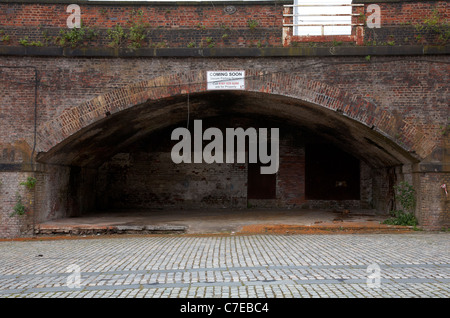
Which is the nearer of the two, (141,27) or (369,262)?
(369,262)

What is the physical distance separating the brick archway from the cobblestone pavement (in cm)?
281

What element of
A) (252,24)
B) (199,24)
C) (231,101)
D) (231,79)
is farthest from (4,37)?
(252,24)

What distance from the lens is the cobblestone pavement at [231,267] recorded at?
205 inches

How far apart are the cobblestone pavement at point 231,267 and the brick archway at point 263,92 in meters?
2.81

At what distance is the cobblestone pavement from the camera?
5215 mm

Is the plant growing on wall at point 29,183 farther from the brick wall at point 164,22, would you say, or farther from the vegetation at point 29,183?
the brick wall at point 164,22

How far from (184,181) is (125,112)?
20.6ft

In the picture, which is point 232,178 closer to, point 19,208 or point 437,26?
point 19,208

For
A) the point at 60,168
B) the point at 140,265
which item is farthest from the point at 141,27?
the point at 140,265

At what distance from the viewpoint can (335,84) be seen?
10930mm

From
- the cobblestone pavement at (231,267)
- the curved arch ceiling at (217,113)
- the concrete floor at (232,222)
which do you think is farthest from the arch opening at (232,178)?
the cobblestone pavement at (231,267)

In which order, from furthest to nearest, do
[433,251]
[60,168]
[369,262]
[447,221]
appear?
1. [60,168]
2. [447,221]
3. [433,251]
4. [369,262]
